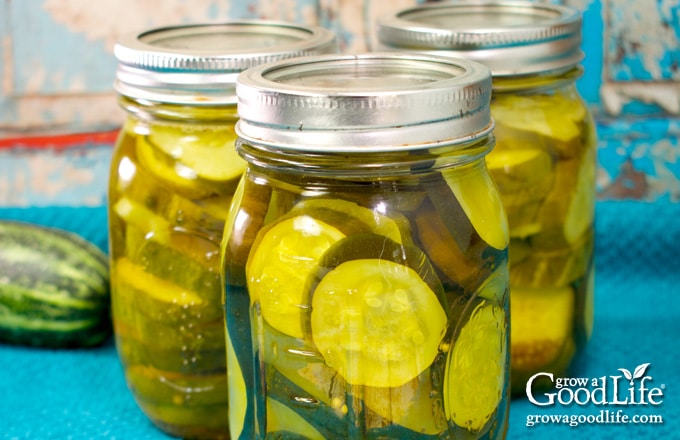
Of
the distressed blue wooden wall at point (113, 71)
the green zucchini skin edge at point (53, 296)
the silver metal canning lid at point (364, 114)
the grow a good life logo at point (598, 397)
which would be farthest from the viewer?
the distressed blue wooden wall at point (113, 71)

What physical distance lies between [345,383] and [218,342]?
197mm

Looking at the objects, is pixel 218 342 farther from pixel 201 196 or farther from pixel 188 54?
pixel 188 54

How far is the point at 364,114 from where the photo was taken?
1.87 ft

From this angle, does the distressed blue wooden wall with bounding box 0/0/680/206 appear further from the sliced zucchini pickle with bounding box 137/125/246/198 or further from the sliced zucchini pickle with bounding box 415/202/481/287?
the sliced zucchini pickle with bounding box 415/202/481/287

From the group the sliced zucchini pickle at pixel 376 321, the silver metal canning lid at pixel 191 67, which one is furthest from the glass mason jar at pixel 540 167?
the sliced zucchini pickle at pixel 376 321

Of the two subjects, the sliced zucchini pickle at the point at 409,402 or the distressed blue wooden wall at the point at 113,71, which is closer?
the sliced zucchini pickle at the point at 409,402

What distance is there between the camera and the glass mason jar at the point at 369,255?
1.91ft

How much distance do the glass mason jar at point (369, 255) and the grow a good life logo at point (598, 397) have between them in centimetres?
20

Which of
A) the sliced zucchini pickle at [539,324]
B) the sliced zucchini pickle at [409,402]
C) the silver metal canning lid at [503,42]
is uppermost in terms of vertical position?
the silver metal canning lid at [503,42]

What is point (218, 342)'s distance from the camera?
79 cm

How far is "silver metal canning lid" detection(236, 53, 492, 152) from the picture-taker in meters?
0.57

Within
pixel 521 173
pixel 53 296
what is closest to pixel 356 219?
pixel 521 173

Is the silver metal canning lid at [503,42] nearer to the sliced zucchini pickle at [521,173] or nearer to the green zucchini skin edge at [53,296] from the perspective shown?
the sliced zucchini pickle at [521,173]

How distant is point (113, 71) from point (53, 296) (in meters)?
0.38
